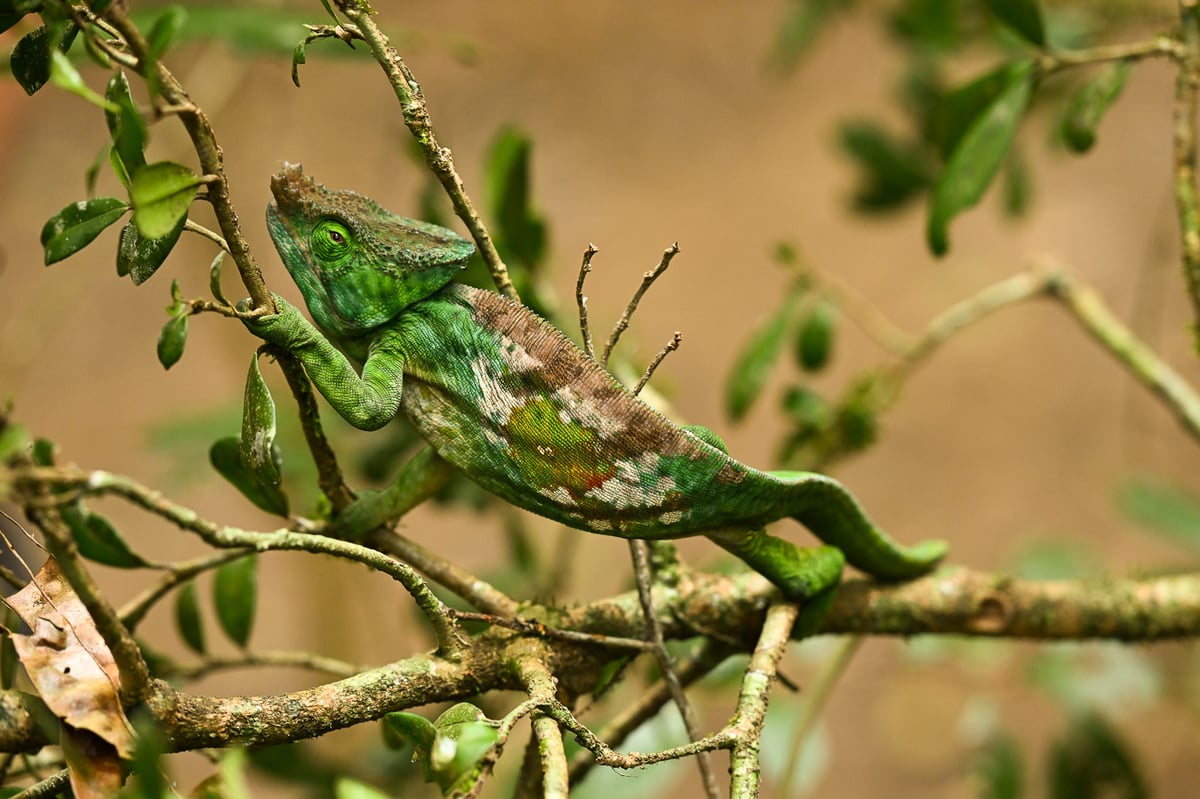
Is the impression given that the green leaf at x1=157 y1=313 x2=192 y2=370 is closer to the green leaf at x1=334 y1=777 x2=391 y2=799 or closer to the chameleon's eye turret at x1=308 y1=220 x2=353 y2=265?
the chameleon's eye turret at x1=308 y1=220 x2=353 y2=265

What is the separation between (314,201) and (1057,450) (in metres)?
5.44

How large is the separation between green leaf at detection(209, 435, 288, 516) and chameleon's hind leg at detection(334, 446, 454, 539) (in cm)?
9

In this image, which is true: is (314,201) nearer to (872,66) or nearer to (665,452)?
(665,452)

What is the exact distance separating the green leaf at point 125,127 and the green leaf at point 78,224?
5cm

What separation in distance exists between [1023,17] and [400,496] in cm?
131

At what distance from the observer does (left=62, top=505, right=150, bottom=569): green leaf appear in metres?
1.28

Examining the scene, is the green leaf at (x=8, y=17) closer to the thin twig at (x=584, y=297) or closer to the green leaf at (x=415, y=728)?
the thin twig at (x=584, y=297)

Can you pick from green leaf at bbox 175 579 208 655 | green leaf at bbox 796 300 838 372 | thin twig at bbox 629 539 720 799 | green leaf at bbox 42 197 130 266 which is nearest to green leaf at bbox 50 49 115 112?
green leaf at bbox 42 197 130 266

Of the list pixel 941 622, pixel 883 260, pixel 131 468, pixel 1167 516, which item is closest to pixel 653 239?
pixel 883 260

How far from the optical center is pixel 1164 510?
9.70 ft

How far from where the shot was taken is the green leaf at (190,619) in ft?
5.35

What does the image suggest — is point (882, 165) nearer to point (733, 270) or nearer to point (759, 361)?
point (759, 361)

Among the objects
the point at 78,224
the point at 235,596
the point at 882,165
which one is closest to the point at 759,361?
the point at 882,165

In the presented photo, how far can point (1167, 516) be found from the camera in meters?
2.94
